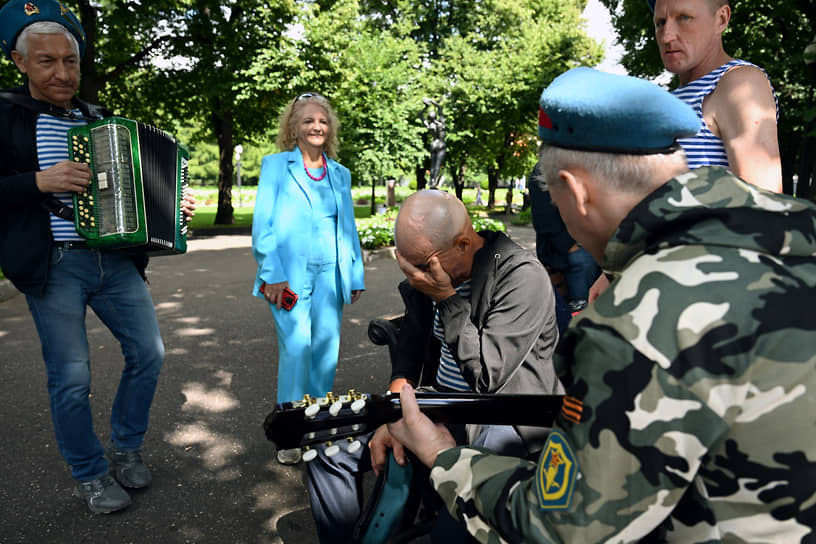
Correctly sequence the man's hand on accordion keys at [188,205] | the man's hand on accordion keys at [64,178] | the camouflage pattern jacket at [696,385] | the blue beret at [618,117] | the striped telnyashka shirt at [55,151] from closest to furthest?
1. the camouflage pattern jacket at [696,385]
2. the blue beret at [618,117]
3. the man's hand on accordion keys at [64,178]
4. the striped telnyashka shirt at [55,151]
5. the man's hand on accordion keys at [188,205]

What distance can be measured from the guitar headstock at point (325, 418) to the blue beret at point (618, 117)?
0.85 m

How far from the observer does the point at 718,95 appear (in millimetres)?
2107

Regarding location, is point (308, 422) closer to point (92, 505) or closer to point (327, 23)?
point (92, 505)

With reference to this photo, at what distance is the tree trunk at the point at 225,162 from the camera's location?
835 inches

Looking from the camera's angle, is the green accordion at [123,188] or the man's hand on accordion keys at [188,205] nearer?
the green accordion at [123,188]

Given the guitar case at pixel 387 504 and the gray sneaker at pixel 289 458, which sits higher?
the guitar case at pixel 387 504

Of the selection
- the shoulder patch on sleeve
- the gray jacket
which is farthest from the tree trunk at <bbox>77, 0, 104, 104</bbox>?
the shoulder patch on sleeve

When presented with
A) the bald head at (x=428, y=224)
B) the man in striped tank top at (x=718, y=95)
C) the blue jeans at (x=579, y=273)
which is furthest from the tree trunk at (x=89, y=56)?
the man in striped tank top at (x=718, y=95)

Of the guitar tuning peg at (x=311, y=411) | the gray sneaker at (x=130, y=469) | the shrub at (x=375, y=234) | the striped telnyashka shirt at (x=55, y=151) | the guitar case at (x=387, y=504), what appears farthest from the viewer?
the shrub at (x=375, y=234)

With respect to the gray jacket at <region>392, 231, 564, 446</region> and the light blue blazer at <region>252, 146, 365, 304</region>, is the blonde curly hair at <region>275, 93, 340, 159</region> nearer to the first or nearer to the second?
the light blue blazer at <region>252, 146, 365, 304</region>

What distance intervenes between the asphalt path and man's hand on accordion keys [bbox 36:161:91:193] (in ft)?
5.33

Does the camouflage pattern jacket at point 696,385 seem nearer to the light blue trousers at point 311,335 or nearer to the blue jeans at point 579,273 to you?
the light blue trousers at point 311,335

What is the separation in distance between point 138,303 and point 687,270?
2.85 meters

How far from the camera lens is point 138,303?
3.08 meters
